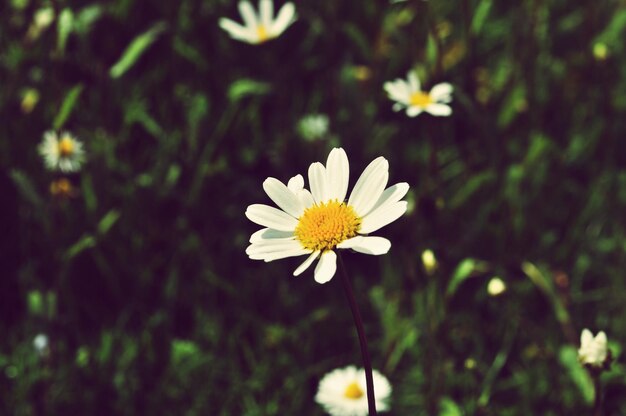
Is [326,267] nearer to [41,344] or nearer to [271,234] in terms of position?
[271,234]

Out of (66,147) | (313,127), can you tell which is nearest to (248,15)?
(313,127)

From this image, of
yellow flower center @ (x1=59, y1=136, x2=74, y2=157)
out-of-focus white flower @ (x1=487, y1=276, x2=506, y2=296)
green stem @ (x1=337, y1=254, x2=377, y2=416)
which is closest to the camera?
green stem @ (x1=337, y1=254, x2=377, y2=416)

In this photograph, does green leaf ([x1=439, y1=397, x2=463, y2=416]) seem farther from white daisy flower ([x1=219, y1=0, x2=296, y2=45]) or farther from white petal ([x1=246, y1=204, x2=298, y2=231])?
white daisy flower ([x1=219, y1=0, x2=296, y2=45])

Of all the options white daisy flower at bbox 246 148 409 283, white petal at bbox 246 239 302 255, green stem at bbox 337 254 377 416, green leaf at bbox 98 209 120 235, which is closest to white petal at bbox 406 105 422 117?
white daisy flower at bbox 246 148 409 283

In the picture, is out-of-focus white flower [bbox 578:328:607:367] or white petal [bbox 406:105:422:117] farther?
white petal [bbox 406:105:422:117]

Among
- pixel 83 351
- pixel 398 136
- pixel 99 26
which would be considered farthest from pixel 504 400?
pixel 99 26

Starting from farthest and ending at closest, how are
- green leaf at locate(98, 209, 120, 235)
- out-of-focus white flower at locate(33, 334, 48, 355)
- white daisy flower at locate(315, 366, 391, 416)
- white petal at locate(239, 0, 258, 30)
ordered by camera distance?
white petal at locate(239, 0, 258, 30) → green leaf at locate(98, 209, 120, 235) → out-of-focus white flower at locate(33, 334, 48, 355) → white daisy flower at locate(315, 366, 391, 416)

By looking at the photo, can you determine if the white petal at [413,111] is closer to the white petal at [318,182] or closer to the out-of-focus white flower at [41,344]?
the white petal at [318,182]
